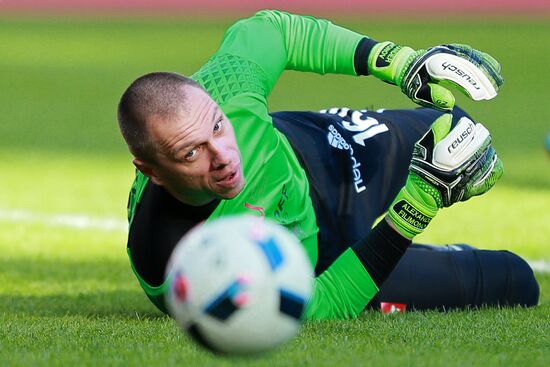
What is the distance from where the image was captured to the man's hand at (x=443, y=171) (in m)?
4.98

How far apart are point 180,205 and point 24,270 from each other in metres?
2.51

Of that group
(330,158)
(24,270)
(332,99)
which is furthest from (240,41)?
(332,99)

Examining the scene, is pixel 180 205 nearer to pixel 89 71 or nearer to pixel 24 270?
pixel 24 270

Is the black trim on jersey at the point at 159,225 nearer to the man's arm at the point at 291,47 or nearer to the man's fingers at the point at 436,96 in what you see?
the man's arm at the point at 291,47

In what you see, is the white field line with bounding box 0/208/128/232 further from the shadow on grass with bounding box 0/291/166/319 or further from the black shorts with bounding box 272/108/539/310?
the black shorts with bounding box 272/108/539/310

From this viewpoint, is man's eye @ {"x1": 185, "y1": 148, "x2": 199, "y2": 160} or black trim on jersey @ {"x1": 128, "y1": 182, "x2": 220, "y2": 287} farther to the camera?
black trim on jersey @ {"x1": 128, "y1": 182, "x2": 220, "y2": 287}

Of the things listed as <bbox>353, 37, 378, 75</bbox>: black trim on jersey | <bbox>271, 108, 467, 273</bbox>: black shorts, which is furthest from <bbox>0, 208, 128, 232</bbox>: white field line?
<bbox>353, 37, 378, 75</bbox>: black trim on jersey

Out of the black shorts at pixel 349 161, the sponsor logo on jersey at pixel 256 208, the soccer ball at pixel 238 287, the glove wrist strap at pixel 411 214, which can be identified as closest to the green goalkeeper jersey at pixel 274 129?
the sponsor logo on jersey at pixel 256 208

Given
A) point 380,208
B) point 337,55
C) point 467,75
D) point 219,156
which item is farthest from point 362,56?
point 219,156

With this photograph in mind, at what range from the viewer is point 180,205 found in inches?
200

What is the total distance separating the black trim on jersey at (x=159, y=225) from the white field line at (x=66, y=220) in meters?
3.87

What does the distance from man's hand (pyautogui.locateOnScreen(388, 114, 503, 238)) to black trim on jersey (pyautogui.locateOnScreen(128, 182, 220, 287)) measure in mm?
836

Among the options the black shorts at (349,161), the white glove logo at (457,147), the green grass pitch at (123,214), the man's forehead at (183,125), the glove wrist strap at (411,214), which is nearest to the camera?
the green grass pitch at (123,214)

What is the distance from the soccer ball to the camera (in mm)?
3572
